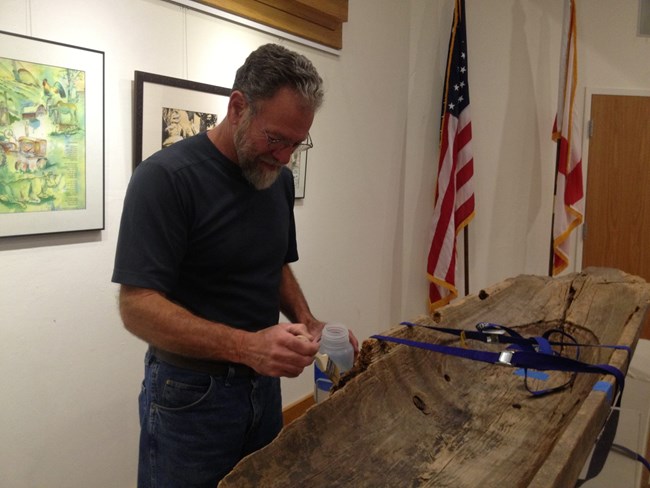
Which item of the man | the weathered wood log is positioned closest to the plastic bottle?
the weathered wood log

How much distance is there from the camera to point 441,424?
1542 millimetres

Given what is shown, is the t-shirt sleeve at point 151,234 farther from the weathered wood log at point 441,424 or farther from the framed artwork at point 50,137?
the framed artwork at point 50,137

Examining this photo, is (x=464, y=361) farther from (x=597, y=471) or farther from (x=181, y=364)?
(x=181, y=364)

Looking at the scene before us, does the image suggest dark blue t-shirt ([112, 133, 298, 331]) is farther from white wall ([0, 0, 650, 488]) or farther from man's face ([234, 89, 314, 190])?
white wall ([0, 0, 650, 488])

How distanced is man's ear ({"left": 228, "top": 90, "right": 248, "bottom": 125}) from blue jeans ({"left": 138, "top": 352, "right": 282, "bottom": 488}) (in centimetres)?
63

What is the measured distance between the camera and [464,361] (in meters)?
1.91

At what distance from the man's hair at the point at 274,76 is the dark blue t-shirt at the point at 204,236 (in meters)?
0.18

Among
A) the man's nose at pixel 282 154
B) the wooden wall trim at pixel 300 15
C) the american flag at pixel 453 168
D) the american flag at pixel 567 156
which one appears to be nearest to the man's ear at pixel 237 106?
the man's nose at pixel 282 154

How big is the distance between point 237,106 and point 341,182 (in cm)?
225

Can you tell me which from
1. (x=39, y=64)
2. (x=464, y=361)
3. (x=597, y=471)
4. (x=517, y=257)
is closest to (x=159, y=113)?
(x=39, y=64)

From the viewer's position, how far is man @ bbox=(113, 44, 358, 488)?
1211 mm

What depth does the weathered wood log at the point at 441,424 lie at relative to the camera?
3.77ft

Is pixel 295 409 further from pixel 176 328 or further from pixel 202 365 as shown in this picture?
pixel 176 328

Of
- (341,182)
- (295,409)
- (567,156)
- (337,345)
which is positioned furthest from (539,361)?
(567,156)
